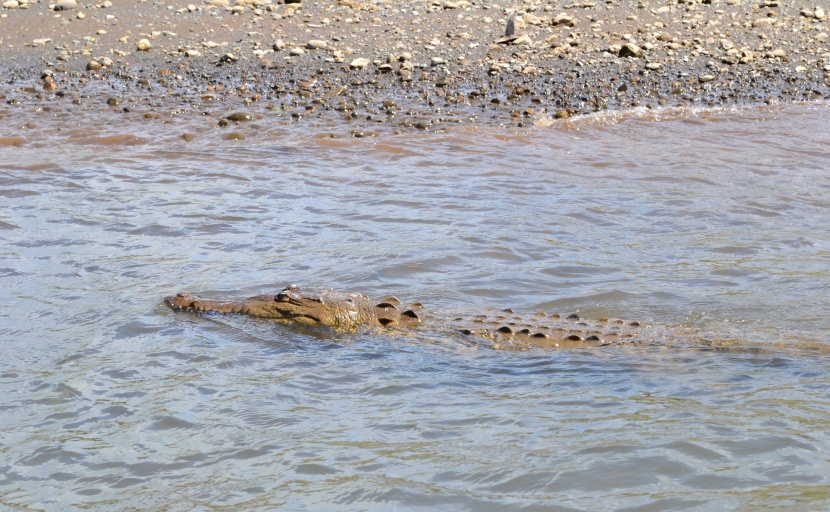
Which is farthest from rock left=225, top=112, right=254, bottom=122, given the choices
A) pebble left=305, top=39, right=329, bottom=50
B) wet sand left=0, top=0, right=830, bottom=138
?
pebble left=305, top=39, right=329, bottom=50

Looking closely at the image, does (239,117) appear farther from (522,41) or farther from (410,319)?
(410,319)

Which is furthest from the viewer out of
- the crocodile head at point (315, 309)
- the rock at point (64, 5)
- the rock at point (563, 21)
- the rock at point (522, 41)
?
the rock at point (64, 5)

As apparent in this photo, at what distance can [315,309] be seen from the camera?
5449 millimetres

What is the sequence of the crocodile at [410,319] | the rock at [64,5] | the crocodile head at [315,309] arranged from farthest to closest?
1. the rock at [64,5]
2. the crocodile head at [315,309]
3. the crocodile at [410,319]

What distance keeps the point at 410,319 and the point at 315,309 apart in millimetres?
538

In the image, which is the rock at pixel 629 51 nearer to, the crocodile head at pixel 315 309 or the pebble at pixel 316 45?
the pebble at pixel 316 45

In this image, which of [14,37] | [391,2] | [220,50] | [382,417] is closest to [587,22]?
[391,2]

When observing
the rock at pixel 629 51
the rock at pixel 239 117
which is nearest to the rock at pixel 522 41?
the rock at pixel 629 51

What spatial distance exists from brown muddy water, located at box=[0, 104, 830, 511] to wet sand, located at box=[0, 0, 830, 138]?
93cm

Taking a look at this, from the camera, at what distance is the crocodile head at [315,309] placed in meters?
5.43

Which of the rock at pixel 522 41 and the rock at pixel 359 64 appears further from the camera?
the rock at pixel 522 41

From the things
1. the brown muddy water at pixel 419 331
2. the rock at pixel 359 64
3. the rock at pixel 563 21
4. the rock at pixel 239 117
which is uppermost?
the rock at pixel 563 21

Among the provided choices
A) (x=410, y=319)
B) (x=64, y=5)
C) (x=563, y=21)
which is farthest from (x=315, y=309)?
(x=64, y=5)

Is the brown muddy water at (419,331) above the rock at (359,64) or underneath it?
underneath
